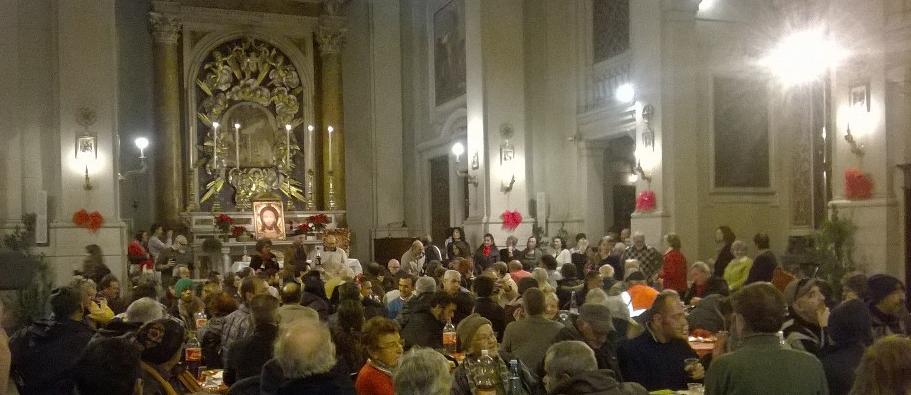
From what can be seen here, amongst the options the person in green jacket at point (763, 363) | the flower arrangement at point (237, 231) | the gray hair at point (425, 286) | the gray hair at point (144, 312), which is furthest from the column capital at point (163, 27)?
the person in green jacket at point (763, 363)

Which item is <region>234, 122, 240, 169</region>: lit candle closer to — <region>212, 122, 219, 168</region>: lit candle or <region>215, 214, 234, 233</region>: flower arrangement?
<region>212, 122, 219, 168</region>: lit candle

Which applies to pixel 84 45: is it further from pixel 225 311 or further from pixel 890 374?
pixel 890 374

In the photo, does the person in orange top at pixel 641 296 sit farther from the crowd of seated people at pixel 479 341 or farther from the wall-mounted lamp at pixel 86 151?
the wall-mounted lamp at pixel 86 151

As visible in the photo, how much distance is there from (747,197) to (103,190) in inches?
454

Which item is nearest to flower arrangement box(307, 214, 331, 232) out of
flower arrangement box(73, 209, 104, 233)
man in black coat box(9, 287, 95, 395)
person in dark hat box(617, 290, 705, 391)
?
flower arrangement box(73, 209, 104, 233)

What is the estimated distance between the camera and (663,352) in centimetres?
493

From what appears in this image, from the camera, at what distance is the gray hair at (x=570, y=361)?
378cm

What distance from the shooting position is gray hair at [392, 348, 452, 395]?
3.57 meters

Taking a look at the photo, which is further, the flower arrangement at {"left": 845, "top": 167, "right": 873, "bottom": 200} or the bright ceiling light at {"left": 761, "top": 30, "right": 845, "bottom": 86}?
the bright ceiling light at {"left": 761, "top": 30, "right": 845, "bottom": 86}

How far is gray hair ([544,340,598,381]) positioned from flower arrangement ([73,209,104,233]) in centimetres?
1375

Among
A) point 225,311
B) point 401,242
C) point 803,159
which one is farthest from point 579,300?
point 401,242

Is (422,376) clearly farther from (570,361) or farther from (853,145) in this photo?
(853,145)

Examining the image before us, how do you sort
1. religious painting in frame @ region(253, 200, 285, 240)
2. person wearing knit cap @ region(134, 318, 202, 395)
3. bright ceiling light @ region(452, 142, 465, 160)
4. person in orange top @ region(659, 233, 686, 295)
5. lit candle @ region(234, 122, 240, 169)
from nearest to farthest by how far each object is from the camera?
person wearing knit cap @ region(134, 318, 202, 395) → person in orange top @ region(659, 233, 686, 295) → bright ceiling light @ region(452, 142, 465, 160) → religious painting in frame @ region(253, 200, 285, 240) → lit candle @ region(234, 122, 240, 169)

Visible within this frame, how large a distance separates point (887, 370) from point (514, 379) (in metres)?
1.97
